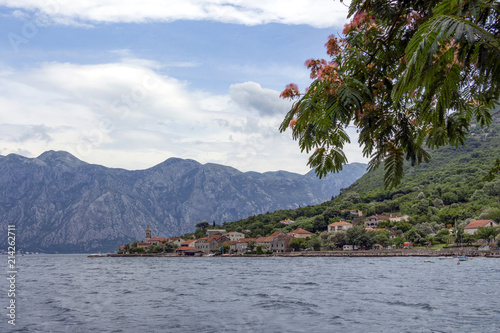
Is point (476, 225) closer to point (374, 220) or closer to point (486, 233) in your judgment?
point (486, 233)

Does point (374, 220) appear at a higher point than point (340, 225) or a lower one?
higher

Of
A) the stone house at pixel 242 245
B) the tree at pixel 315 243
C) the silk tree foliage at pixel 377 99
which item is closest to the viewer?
the silk tree foliage at pixel 377 99

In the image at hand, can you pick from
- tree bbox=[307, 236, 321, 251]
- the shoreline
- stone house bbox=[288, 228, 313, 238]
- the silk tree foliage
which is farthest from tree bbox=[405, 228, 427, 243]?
the silk tree foliage

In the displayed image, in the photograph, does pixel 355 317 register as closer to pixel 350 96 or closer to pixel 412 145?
pixel 412 145

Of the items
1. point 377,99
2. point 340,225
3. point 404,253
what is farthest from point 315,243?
point 377,99

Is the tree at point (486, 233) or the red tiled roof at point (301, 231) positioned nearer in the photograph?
the tree at point (486, 233)

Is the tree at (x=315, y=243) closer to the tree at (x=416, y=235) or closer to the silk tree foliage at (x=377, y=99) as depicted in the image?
the tree at (x=416, y=235)

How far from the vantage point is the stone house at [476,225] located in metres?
130

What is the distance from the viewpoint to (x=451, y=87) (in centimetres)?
386

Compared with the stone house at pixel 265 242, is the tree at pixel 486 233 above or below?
above

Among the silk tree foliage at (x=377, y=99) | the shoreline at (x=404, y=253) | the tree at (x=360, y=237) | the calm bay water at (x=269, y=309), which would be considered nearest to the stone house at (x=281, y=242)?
the shoreline at (x=404, y=253)

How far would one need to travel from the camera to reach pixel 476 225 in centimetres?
13062

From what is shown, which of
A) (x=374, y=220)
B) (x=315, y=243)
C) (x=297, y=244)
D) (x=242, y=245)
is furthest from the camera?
(x=242, y=245)

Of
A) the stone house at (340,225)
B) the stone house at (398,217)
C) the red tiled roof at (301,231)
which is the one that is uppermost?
the stone house at (398,217)
